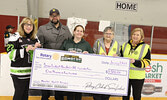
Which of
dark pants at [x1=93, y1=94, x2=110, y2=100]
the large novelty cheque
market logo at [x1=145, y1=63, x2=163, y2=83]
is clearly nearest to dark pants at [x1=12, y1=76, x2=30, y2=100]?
the large novelty cheque

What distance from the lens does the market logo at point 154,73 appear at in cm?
323

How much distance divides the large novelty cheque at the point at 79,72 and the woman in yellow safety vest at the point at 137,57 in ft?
0.39

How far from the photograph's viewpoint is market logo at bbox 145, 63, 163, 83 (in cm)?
323

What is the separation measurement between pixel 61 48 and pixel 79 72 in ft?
1.62

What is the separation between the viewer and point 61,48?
2328 mm

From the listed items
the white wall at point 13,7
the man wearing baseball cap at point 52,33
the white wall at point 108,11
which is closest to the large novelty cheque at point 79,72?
the man wearing baseball cap at point 52,33

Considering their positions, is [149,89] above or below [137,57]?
below

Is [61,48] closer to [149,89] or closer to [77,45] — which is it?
[77,45]

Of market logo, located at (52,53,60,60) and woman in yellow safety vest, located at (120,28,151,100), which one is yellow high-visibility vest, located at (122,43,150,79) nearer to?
woman in yellow safety vest, located at (120,28,151,100)

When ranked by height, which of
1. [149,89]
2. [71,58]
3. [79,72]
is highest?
[71,58]

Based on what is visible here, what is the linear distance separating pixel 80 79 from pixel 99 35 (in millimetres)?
3141
